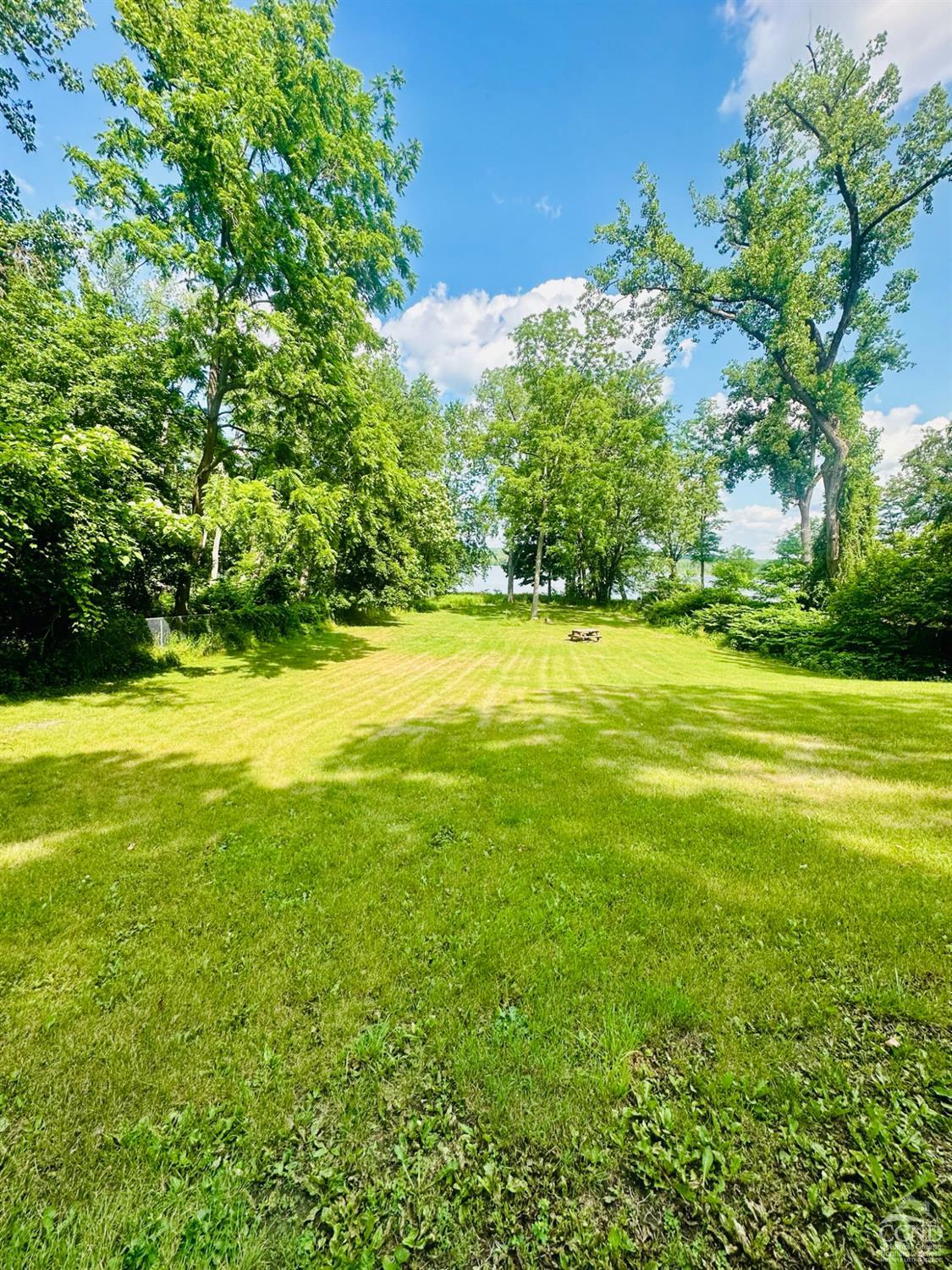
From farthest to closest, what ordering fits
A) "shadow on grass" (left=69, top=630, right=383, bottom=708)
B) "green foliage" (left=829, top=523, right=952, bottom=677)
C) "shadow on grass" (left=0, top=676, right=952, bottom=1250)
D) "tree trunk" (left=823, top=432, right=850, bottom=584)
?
1. "tree trunk" (left=823, top=432, right=850, bottom=584)
2. "green foliage" (left=829, top=523, right=952, bottom=677)
3. "shadow on grass" (left=69, top=630, right=383, bottom=708)
4. "shadow on grass" (left=0, top=676, right=952, bottom=1250)

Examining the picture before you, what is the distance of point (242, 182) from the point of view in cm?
912

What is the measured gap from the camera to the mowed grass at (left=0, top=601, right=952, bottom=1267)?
1.39m

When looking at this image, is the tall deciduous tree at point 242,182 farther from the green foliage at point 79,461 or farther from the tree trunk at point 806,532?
the tree trunk at point 806,532

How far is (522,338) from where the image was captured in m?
24.2

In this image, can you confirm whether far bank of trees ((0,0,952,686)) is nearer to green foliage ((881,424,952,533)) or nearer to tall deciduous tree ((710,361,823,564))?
tall deciduous tree ((710,361,823,564))

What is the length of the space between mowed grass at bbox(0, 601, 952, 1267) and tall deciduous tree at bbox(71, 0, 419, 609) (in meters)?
9.52

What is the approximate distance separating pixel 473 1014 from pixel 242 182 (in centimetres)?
1385

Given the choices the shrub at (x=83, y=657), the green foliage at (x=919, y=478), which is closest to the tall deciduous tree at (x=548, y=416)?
the shrub at (x=83, y=657)

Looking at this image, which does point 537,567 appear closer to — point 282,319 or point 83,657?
point 282,319

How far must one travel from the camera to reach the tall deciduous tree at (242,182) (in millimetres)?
9000

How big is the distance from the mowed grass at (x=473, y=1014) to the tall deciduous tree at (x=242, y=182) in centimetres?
952

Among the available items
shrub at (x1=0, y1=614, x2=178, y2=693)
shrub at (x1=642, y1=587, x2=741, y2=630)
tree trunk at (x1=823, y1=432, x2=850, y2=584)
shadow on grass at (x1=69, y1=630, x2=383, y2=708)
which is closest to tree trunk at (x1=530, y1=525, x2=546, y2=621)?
shrub at (x1=642, y1=587, x2=741, y2=630)

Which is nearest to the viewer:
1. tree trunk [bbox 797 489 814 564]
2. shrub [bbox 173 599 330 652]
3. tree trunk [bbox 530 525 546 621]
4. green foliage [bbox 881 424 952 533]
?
shrub [bbox 173 599 330 652]

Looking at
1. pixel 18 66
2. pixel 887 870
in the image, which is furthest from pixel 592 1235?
pixel 18 66
